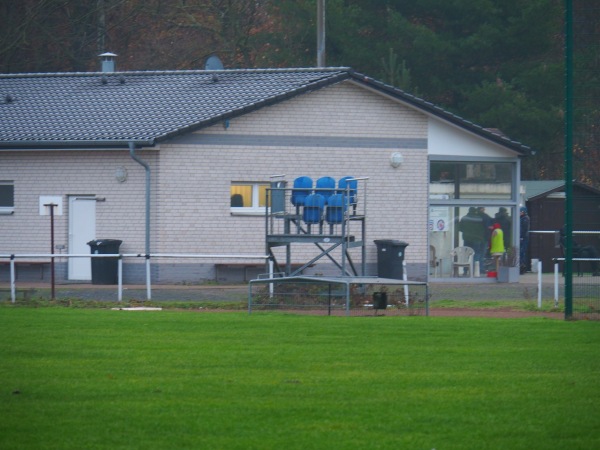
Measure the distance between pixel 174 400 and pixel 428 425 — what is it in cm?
233

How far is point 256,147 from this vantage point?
3117cm

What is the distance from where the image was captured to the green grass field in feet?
29.5

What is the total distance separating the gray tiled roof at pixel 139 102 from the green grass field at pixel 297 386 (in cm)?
1429

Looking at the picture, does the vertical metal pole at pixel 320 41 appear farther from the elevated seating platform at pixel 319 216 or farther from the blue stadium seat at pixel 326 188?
the elevated seating platform at pixel 319 216

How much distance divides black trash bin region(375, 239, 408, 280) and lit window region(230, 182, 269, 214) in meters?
3.27

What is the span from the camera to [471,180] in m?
33.0

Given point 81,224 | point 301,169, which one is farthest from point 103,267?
point 301,169

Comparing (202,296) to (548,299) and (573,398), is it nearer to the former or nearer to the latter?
(548,299)

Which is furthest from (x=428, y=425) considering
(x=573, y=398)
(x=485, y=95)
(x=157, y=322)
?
(x=485, y=95)

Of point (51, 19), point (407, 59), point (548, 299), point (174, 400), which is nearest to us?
point (174, 400)

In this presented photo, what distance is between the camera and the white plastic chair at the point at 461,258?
1289 inches

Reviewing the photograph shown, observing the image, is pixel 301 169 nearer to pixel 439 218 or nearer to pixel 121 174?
pixel 439 218

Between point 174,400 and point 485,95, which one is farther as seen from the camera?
point 485,95

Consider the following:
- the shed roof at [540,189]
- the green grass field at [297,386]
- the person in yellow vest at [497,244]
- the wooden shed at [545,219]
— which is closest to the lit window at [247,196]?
the person in yellow vest at [497,244]
